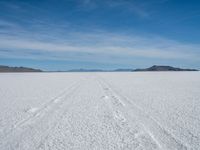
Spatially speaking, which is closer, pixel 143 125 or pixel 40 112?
pixel 143 125

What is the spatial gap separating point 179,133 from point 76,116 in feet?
9.27

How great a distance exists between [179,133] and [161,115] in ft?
5.43

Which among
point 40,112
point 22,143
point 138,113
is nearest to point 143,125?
point 138,113

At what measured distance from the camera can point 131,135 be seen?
4320 mm

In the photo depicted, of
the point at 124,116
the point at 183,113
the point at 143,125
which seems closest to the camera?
the point at 143,125

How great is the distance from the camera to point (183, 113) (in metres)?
6.41

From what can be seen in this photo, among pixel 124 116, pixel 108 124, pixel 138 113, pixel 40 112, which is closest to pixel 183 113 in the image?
pixel 138 113

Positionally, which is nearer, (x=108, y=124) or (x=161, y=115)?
(x=108, y=124)

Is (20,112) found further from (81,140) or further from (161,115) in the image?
(161,115)

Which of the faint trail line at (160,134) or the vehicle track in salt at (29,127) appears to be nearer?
the faint trail line at (160,134)

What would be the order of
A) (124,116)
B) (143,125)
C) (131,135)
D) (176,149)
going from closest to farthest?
1. (176,149)
2. (131,135)
3. (143,125)
4. (124,116)

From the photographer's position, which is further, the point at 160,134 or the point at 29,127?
the point at 29,127

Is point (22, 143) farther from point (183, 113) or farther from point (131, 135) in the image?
point (183, 113)

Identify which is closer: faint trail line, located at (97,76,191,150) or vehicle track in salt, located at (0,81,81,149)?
faint trail line, located at (97,76,191,150)
